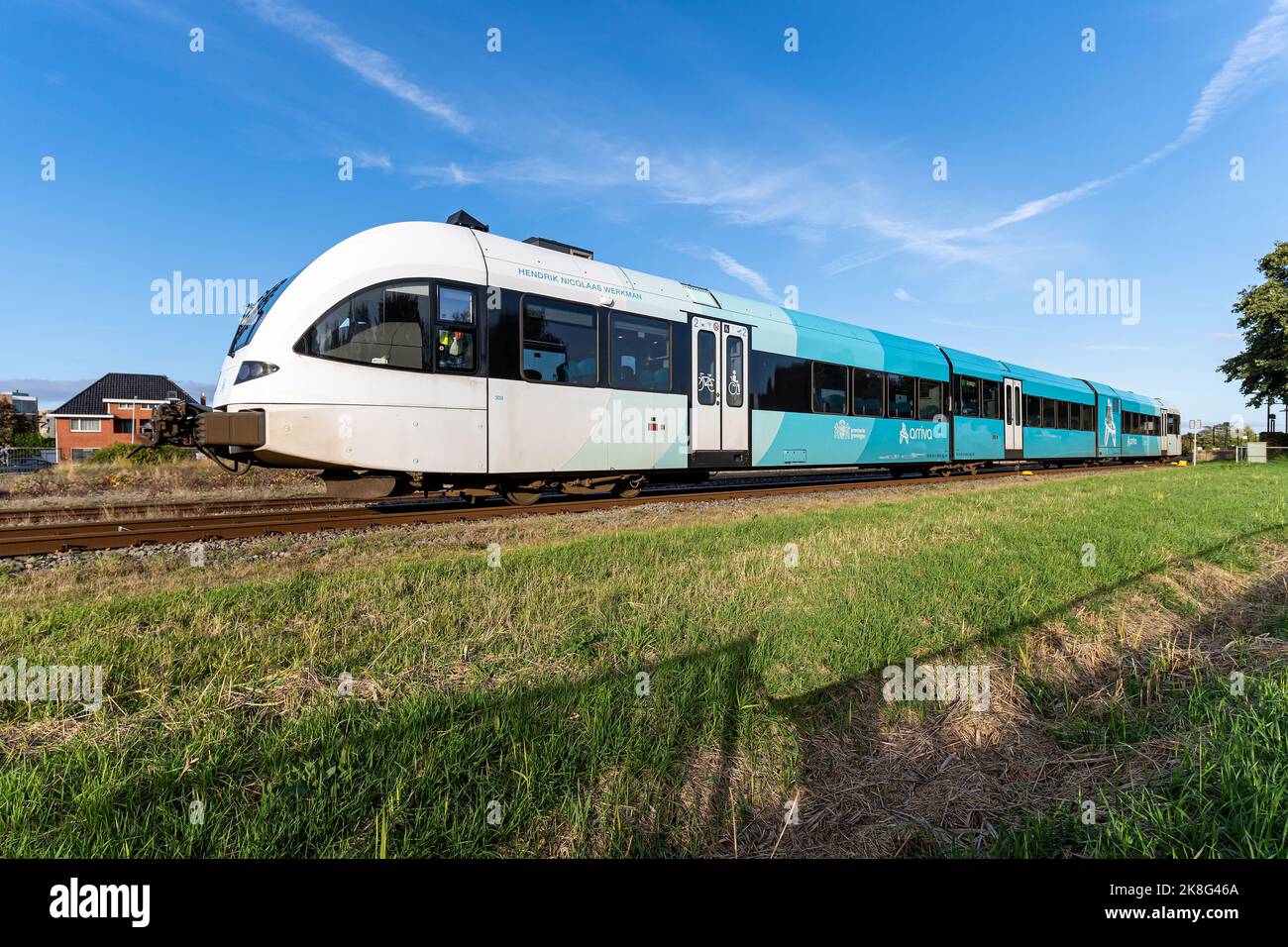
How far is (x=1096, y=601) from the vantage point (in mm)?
4297

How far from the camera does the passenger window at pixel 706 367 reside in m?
11.0

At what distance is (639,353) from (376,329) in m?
4.42

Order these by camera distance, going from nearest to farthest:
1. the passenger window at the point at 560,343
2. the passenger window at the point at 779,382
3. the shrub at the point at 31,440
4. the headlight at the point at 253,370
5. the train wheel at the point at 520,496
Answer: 1. the headlight at the point at 253,370
2. the passenger window at the point at 560,343
3. the train wheel at the point at 520,496
4. the passenger window at the point at 779,382
5. the shrub at the point at 31,440

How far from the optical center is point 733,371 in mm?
11602

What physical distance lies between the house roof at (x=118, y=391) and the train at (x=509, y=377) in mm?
58518

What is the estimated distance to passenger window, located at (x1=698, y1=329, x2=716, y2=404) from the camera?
36.2 ft

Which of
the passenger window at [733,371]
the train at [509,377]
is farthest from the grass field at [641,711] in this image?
the passenger window at [733,371]

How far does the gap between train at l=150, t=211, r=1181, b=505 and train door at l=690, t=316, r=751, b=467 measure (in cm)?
3

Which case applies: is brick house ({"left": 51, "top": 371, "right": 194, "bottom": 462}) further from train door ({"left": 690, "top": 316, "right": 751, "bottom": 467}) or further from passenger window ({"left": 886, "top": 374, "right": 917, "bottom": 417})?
passenger window ({"left": 886, "top": 374, "right": 917, "bottom": 417})

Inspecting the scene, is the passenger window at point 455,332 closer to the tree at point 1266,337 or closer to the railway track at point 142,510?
the railway track at point 142,510

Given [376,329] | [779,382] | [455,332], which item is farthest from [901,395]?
[376,329]

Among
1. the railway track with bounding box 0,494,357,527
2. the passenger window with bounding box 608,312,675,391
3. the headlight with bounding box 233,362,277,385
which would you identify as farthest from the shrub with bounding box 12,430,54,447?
the passenger window with bounding box 608,312,675,391
